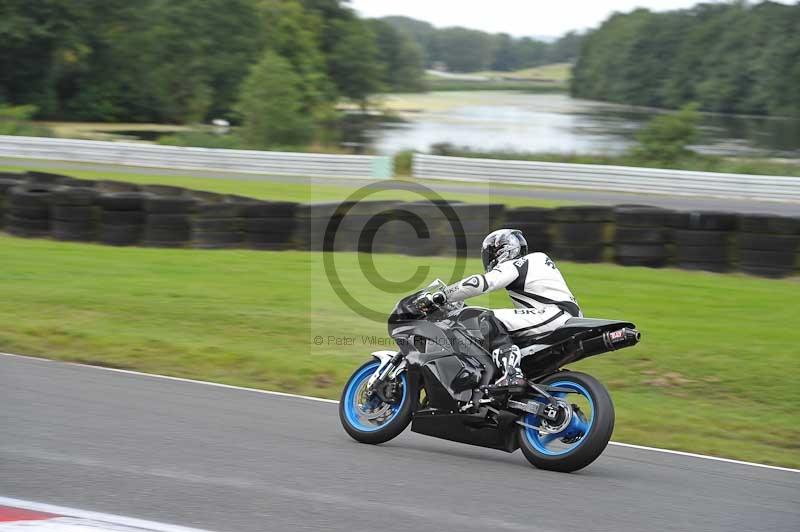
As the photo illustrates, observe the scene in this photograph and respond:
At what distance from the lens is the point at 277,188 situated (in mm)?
23375

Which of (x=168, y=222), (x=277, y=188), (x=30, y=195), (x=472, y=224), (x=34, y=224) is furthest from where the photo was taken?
(x=277, y=188)

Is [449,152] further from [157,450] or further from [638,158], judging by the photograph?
[157,450]

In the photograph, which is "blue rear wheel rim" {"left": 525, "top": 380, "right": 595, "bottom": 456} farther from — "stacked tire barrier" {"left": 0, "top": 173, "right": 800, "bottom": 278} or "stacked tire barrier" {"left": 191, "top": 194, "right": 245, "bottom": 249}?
"stacked tire barrier" {"left": 191, "top": 194, "right": 245, "bottom": 249}

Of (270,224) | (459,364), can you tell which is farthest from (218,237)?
(459,364)

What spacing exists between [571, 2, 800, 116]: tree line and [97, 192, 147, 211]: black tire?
53.0 meters

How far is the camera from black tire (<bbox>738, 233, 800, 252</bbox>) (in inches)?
519

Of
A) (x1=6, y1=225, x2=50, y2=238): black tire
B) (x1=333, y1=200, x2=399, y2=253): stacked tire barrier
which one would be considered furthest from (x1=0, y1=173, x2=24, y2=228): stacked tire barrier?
(x1=333, y1=200, x2=399, y2=253): stacked tire barrier

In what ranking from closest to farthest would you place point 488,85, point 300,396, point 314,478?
point 314,478 < point 300,396 < point 488,85

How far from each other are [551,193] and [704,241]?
37.4ft

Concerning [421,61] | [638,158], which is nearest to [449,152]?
[638,158]

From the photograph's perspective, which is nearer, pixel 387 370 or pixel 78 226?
pixel 387 370

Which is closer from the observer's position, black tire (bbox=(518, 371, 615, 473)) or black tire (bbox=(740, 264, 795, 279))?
black tire (bbox=(518, 371, 615, 473))

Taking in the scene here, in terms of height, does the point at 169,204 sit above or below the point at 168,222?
above

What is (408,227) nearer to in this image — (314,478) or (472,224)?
(472,224)
